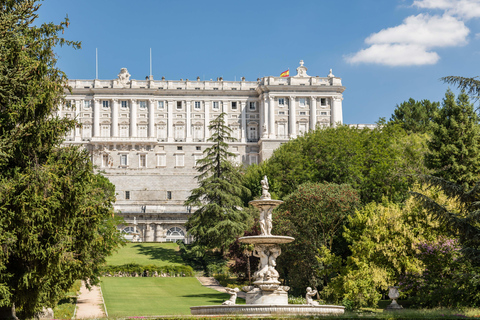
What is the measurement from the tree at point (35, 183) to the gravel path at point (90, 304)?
21.3 ft

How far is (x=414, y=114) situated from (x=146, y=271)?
42215 millimetres

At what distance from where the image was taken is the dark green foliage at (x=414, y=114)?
7481 centimetres

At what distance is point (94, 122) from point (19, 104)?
79.6m

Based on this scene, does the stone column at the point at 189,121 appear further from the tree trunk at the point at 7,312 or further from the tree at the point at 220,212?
the tree trunk at the point at 7,312

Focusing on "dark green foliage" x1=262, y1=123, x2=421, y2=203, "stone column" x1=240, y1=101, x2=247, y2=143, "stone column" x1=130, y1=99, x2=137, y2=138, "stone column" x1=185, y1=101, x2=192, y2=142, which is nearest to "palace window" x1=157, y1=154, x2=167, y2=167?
"stone column" x1=185, y1=101, x2=192, y2=142

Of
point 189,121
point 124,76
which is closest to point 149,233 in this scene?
point 189,121

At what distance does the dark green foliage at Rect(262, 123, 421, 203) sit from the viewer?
158ft

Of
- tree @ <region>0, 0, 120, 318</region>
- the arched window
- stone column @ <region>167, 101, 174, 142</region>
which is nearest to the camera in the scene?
tree @ <region>0, 0, 120, 318</region>

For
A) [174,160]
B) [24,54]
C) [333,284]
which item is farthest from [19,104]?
[174,160]

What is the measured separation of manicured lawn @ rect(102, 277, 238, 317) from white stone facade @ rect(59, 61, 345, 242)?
4827 cm

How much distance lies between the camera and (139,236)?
2803 inches

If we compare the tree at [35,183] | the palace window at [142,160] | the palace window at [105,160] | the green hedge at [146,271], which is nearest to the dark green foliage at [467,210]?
the tree at [35,183]

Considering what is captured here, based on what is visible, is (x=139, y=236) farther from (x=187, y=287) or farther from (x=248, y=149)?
(x=248, y=149)

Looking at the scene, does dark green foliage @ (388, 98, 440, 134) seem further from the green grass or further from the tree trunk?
the tree trunk
